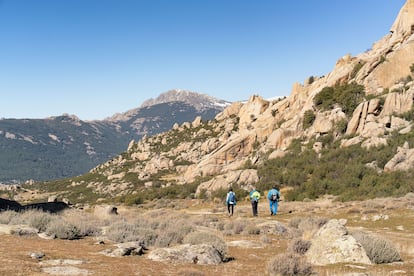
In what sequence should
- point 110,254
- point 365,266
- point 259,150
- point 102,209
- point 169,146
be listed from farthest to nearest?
point 169,146 → point 259,150 → point 102,209 → point 110,254 → point 365,266

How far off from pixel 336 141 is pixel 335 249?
142 ft

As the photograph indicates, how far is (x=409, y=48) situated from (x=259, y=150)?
27.5 m

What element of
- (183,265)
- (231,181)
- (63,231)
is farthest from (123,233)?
(231,181)

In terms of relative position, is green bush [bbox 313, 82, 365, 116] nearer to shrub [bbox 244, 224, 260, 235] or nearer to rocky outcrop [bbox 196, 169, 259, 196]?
rocky outcrop [bbox 196, 169, 259, 196]

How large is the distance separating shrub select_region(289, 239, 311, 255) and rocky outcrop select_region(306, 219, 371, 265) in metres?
1.27

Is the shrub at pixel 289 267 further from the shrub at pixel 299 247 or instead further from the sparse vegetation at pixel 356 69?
the sparse vegetation at pixel 356 69

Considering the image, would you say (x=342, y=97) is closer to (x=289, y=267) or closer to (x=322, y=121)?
(x=322, y=121)

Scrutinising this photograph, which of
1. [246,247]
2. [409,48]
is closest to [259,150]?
[409,48]

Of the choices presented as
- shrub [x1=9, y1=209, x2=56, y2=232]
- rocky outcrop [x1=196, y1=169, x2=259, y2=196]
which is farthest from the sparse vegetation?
shrub [x1=9, y1=209, x2=56, y2=232]

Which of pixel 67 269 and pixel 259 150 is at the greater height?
pixel 259 150

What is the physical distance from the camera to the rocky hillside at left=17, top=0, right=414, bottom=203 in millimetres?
41812

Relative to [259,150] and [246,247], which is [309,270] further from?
[259,150]

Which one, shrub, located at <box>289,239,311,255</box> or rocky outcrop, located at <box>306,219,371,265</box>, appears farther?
shrub, located at <box>289,239,311,255</box>

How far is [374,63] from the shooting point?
5916cm
